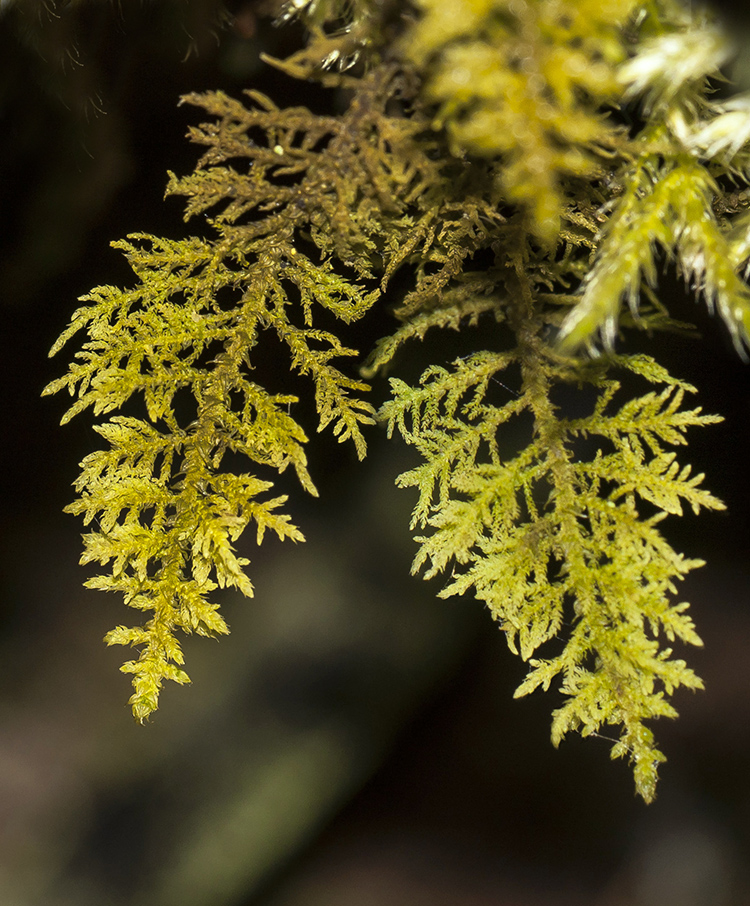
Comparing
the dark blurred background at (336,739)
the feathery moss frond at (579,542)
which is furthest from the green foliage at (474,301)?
the dark blurred background at (336,739)

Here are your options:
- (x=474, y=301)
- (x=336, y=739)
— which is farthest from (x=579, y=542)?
(x=336, y=739)

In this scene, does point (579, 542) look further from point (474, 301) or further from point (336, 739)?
point (336, 739)

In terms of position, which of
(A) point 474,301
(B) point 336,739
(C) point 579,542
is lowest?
(B) point 336,739

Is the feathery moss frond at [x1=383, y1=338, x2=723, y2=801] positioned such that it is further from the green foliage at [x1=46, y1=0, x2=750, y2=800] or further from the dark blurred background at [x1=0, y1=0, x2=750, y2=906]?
the dark blurred background at [x1=0, y1=0, x2=750, y2=906]

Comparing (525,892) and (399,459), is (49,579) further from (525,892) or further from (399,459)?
(525,892)

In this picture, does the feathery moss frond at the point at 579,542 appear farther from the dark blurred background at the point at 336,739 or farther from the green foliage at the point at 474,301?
the dark blurred background at the point at 336,739

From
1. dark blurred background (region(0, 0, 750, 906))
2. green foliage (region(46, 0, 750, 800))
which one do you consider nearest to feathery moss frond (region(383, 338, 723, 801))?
green foliage (region(46, 0, 750, 800))
